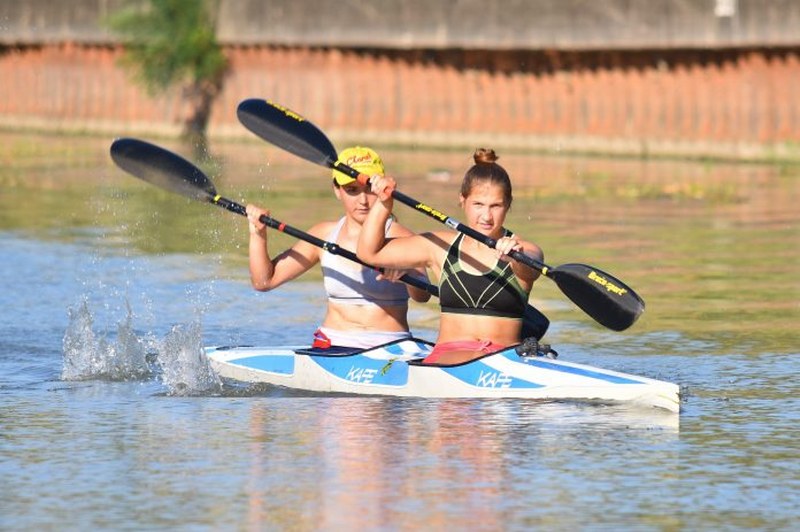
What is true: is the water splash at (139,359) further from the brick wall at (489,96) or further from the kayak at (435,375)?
the brick wall at (489,96)

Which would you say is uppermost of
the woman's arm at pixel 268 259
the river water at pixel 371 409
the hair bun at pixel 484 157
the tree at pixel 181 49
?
the tree at pixel 181 49

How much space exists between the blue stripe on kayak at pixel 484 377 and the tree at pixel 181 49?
86.4 ft

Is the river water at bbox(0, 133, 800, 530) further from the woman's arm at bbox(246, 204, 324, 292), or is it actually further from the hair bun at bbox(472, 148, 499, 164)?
the hair bun at bbox(472, 148, 499, 164)

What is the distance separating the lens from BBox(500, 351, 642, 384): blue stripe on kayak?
451 inches

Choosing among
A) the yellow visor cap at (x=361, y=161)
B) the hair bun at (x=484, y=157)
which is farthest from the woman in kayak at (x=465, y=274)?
the yellow visor cap at (x=361, y=161)

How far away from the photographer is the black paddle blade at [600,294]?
1229 cm

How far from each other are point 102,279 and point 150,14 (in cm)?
2077

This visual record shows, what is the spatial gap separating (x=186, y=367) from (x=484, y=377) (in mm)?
2056

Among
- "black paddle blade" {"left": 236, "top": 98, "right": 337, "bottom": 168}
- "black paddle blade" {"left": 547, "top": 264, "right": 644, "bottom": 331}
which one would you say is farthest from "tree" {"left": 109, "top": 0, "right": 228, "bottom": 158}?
"black paddle blade" {"left": 547, "top": 264, "right": 644, "bottom": 331}

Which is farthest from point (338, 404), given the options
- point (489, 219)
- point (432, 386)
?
point (489, 219)

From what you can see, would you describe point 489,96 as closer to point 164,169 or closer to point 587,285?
point 164,169

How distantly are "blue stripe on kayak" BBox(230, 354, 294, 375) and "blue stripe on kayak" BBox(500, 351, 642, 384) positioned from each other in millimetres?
1527

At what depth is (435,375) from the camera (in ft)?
39.0

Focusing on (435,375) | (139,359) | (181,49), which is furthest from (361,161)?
(181,49)
